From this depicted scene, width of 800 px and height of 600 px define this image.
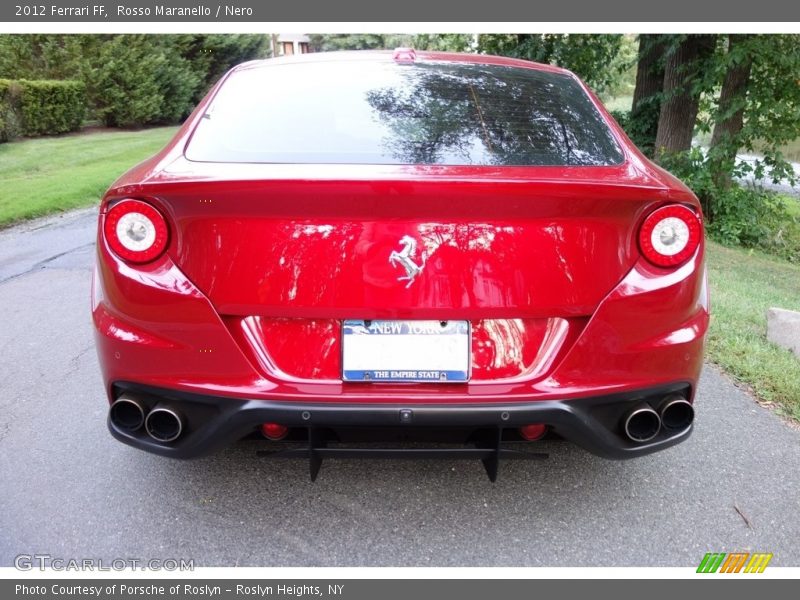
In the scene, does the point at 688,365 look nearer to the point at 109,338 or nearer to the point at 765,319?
the point at 109,338

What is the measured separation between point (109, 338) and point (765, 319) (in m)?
4.42

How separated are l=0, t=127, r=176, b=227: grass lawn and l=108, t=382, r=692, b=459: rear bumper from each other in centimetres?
718

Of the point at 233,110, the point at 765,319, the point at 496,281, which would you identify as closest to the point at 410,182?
the point at 496,281

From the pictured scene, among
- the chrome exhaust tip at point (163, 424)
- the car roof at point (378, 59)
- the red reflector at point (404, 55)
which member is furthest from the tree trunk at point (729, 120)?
the chrome exhaust tip at point (163, 424)

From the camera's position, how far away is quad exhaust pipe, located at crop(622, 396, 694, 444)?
6.97ft

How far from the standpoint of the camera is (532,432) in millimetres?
2172

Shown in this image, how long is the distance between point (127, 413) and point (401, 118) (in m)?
1.42

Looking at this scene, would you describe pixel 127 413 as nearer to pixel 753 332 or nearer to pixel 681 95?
pixel 753 332

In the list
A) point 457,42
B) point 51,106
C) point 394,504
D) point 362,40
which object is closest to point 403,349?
point 394,504

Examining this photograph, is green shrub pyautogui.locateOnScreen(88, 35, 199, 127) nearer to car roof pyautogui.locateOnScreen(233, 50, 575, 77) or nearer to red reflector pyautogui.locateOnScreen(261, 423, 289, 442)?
car roof pyautogui.locateOnScreen(233, 50, 575, 77)

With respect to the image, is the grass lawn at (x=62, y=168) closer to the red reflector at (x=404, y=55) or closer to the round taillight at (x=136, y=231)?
the red reflector at (x=404, y=55)

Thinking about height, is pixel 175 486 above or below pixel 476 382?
below

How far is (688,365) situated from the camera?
216cm

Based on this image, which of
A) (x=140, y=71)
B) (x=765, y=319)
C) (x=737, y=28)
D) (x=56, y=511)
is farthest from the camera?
(x=140, y=71)
